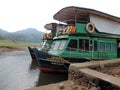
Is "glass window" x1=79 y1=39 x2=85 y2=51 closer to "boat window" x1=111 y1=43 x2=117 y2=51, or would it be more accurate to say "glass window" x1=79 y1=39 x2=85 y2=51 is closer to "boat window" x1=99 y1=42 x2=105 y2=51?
"boat window" x1=99 y1=42 x2=105 y2=51

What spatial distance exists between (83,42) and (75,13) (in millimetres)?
2616

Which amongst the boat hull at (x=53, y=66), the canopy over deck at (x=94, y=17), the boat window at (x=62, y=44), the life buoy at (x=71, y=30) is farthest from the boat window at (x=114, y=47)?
the boat hull at (x=53, y=66)

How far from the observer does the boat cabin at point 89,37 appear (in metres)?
13.8

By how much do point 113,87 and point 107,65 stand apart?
11.0 feet

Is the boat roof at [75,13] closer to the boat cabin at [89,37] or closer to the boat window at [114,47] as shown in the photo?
the boat cabin at [89,37]

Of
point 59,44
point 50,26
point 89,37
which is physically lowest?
point 59,44

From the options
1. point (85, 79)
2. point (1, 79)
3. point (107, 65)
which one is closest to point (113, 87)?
point (85, 79)

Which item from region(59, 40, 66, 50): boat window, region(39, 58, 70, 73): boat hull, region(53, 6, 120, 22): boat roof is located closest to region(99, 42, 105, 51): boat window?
region(53, 6, 120, 22): boat roof

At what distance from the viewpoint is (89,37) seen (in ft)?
46.3

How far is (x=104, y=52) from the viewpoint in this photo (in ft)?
49.1

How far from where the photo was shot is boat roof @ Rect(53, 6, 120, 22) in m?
14.1

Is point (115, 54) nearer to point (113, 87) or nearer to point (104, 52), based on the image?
point (104, 52)

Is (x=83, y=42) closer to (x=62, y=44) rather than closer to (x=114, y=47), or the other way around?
(x=62, y=44)

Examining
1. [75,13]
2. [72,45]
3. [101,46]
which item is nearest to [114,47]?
[101,46]
